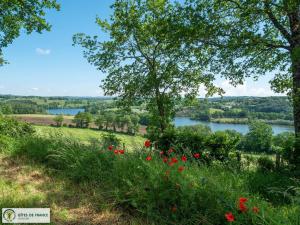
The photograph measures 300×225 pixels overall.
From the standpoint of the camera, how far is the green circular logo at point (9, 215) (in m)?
3.36

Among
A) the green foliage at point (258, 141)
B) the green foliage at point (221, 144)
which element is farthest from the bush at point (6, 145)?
the green foliage at point (258, 141)

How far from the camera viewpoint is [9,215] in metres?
3.44

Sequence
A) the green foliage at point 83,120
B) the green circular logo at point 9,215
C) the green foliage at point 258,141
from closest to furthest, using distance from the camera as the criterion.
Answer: the green circular logo at point 9,215
the green foliage at point 258,141
the green foliage at point 83,120

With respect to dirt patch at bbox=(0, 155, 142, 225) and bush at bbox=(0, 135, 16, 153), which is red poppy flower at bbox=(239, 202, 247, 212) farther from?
bush at bbox=(0, 135, 16, 153)

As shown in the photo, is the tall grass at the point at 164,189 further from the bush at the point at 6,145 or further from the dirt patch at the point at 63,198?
the bush at the point at 6,145

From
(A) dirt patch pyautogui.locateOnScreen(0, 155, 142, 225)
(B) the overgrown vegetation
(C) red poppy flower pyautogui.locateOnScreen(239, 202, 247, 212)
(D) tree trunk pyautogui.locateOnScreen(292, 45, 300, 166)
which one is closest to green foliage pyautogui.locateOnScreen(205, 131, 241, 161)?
(D) tree trunk pyautogui.locateOnScreen(292, 45, 300, 166)

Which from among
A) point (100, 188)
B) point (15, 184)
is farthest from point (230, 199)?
point (15, 184)

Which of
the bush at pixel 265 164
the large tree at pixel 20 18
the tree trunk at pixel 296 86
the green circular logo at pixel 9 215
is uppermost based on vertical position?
the large tree at pixel 20 18

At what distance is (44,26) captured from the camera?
12.9 meters

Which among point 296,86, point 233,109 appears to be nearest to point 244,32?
point 296,86

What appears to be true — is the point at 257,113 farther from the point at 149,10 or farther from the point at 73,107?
the point at 73,107

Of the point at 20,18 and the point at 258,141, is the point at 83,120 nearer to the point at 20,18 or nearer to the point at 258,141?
the point at 258,141

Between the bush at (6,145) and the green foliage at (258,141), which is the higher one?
the bush at (6,145)

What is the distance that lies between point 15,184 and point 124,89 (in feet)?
48.8
